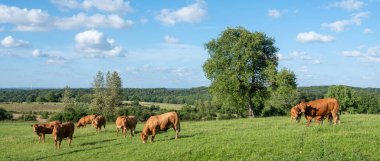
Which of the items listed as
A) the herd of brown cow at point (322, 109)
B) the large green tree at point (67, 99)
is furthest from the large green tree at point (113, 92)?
the herd of brown cow at point (322, 109)

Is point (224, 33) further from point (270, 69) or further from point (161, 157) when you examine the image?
point (161, 157)

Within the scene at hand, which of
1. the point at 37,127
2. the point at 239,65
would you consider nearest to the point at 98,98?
the point at 239,65

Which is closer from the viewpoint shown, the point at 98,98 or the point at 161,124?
the point at 161,124

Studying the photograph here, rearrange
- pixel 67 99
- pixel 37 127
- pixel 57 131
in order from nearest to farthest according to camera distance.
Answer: pixel 57 131 → pixel 37 127 → pixel 67 99

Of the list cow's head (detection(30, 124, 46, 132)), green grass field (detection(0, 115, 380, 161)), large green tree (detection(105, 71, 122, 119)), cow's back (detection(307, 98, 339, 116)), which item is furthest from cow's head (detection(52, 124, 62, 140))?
large green tree (detection(105, 71, 122, 119))

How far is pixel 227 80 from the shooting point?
174 feet

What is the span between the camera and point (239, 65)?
52.3m

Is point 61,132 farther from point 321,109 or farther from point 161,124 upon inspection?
point 321,109

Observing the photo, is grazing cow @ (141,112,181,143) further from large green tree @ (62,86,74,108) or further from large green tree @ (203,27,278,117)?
large green tree @ (62,86,74,108)

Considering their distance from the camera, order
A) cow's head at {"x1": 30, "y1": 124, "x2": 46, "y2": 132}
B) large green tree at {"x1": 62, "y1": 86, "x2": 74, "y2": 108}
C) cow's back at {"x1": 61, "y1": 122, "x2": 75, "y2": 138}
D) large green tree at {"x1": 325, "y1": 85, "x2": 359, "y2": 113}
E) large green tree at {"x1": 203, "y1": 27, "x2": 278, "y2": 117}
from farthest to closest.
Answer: large green tree at {"x1": 62, "y1": 86, "x2": 74, "y2": 108} < large green tree at {"x1": 325, "y1": 85, "x2": 359, "y2": 113} < large green tree at {"x1": 203, "y1": 27, "x2": 278, "y2": 117} < cow's head at {"x1": 30, "y1": 124, "x2": 46, "y2": 132} < cow's back at {"x1": 61, "y1": 122, "x2": 75, "y2": 138}

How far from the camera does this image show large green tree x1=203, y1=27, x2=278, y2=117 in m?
52.8

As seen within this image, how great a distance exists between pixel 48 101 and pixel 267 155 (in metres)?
134

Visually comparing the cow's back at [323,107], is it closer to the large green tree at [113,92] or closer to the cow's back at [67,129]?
the cow's back at [67,129]

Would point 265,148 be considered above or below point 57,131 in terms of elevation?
below
